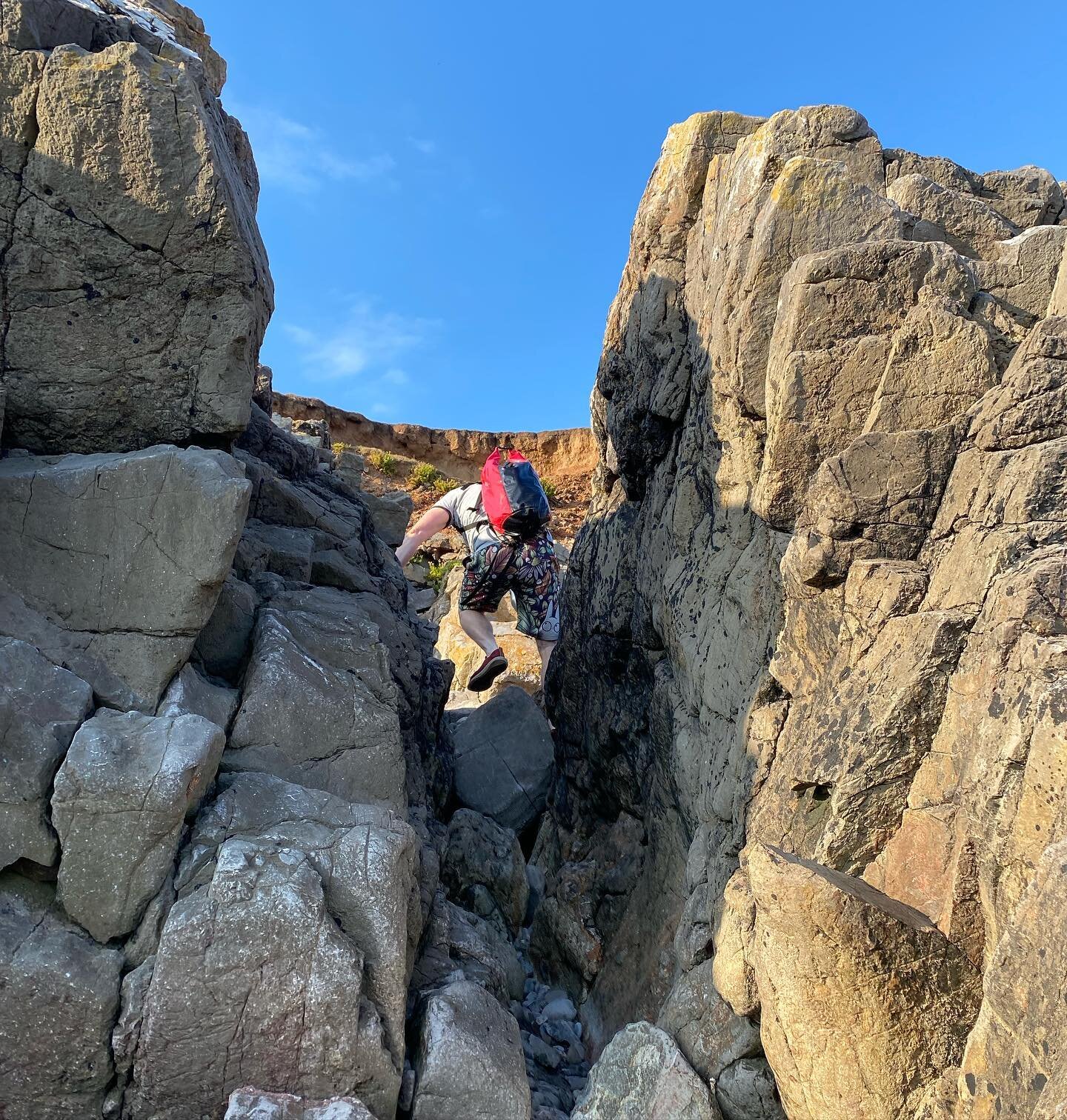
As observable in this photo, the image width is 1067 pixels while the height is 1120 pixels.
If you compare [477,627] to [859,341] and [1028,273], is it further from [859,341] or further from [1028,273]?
[1028,273]

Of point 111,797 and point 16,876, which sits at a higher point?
point 111,797

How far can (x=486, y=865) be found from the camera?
329 inches

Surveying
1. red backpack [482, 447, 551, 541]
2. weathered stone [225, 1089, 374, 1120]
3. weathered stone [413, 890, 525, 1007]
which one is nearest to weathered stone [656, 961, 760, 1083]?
weathered stone [413, 890, 525, 1007]

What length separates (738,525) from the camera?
661 cm

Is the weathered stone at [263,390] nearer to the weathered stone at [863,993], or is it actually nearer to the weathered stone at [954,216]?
the weathered stone at [954,216]

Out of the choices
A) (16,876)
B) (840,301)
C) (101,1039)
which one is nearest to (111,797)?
(16,876)

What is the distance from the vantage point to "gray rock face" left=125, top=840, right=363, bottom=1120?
4758 millimetres

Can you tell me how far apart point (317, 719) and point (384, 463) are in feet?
74.0

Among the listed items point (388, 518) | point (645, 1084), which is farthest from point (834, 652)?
point (388, 518)

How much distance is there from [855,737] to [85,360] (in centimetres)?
537

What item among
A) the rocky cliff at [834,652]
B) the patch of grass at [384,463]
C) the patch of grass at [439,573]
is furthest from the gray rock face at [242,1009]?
the patch of grass at [384,463]

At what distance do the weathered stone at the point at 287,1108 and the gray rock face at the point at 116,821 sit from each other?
108 cm

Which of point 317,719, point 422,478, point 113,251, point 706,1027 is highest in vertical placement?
point 422,478

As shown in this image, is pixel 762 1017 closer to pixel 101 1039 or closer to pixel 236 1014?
pixel 236 1014
